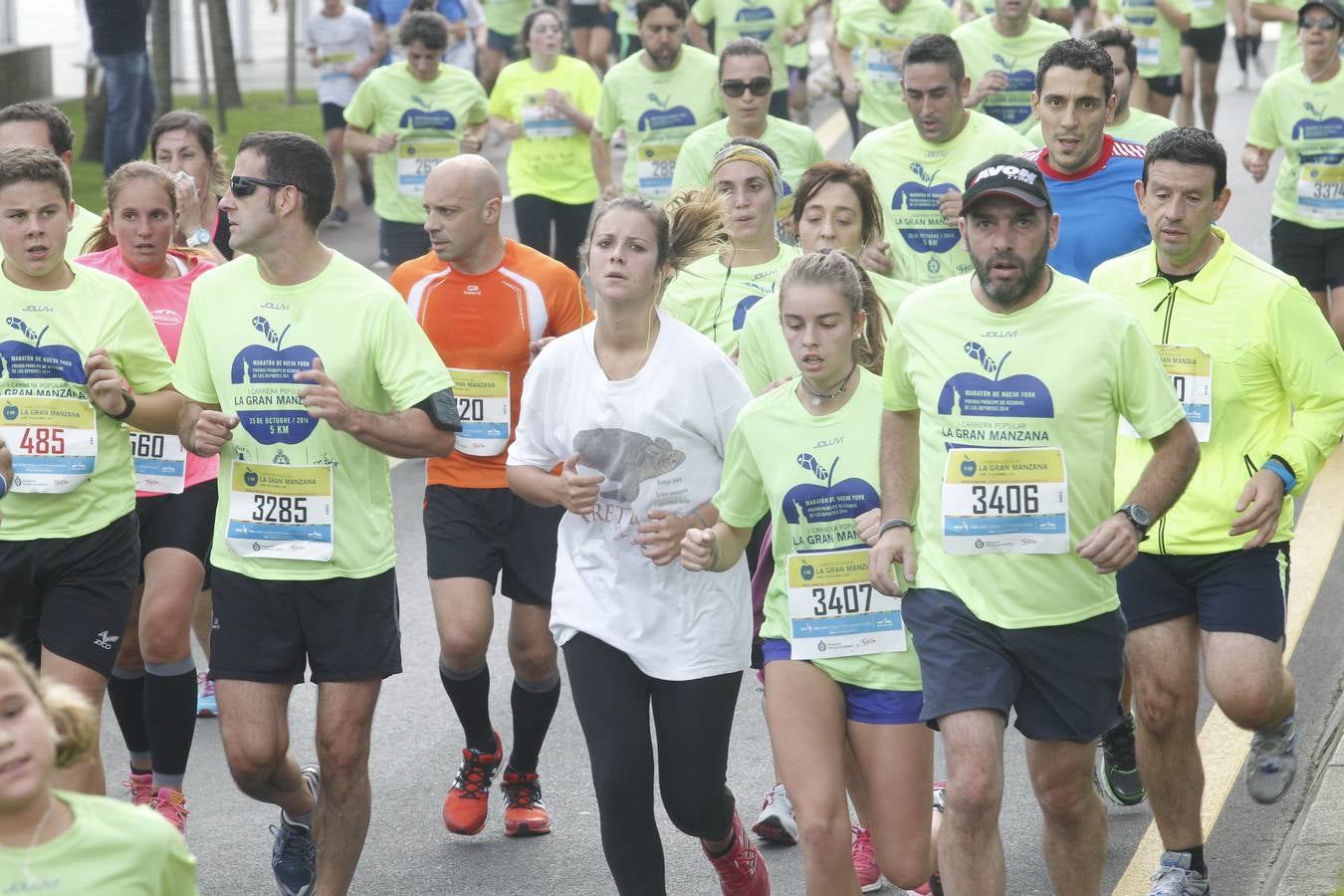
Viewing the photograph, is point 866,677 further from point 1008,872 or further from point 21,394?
point 21,394

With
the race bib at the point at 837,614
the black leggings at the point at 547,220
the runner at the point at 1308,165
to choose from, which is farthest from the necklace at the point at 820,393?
the black leggings at the point at 547,220

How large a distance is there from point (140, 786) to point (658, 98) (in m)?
6.39

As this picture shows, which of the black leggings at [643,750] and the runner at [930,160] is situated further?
the runner at [930,160]

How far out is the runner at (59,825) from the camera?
342cm

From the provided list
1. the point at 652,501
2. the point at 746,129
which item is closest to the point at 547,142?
the point at 746,129

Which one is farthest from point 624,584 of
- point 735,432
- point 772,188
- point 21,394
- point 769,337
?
Answer: point 772,188

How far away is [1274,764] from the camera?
6.20 metres

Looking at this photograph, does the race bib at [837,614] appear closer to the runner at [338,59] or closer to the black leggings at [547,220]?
the black leggings at [547,220]

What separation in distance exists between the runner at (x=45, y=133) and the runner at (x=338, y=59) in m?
9.09

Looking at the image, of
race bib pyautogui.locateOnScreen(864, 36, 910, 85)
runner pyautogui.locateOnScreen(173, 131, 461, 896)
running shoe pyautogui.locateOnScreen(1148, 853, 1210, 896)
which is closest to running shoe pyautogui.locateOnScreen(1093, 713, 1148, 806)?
running shoe pyautogui.locateOnScreen(1148, 853, 1210, 896)

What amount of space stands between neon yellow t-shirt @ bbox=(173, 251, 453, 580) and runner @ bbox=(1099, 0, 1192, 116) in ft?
40.2

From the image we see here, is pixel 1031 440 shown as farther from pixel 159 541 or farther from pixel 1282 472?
pixel 159 541

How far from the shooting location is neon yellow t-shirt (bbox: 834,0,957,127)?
13.7m

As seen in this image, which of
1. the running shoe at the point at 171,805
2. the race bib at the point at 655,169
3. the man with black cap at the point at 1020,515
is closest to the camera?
the man with black cap at the point at 1020,515
